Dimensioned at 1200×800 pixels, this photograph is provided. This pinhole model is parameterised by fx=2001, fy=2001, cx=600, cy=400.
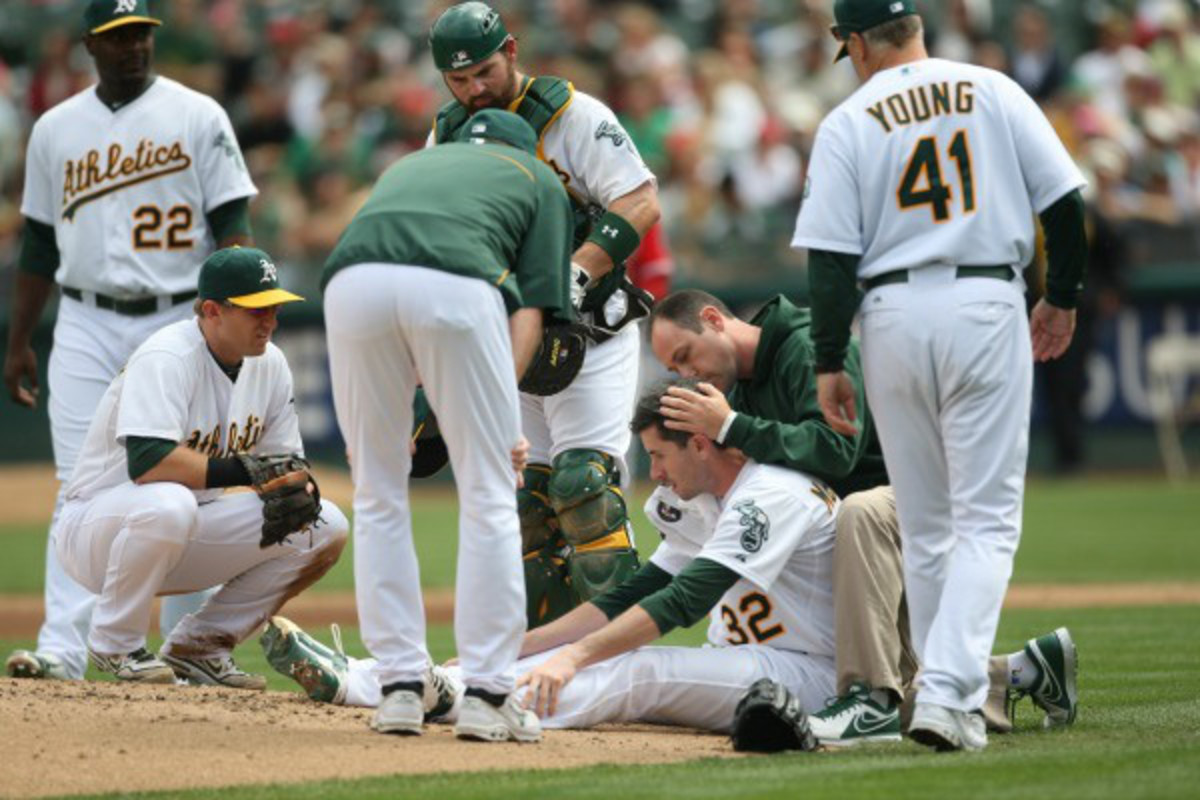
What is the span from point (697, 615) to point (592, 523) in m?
1.17

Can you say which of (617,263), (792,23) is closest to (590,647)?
(617,263)

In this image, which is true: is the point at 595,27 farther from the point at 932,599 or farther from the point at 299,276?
the point at 932,599

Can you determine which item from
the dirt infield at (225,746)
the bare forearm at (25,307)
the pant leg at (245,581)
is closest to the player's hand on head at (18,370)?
the bare forearm at (25,307)

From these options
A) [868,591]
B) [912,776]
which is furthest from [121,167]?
[912,776]

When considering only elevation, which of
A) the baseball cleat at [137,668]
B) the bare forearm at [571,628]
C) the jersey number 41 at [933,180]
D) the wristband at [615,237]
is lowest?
the baseball cleat at [137,668]

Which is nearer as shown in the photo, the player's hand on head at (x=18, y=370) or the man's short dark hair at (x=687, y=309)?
the man's short dark hair at (x=687, y=309)

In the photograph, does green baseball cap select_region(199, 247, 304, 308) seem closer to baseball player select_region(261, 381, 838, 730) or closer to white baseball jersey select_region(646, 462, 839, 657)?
baseball player select_region(261, 381, 838, 730)

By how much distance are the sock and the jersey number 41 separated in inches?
63.0

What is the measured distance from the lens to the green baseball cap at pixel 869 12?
6012 mm

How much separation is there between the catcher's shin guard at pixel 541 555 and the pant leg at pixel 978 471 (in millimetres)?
2267

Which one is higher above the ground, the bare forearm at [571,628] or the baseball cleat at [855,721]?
the bare forearm at [571,628]

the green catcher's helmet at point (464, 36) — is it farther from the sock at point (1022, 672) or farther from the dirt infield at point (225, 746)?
the sock at point (1022, 672)

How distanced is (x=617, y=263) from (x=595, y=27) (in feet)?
44.2

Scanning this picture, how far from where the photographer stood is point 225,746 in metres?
5.86
